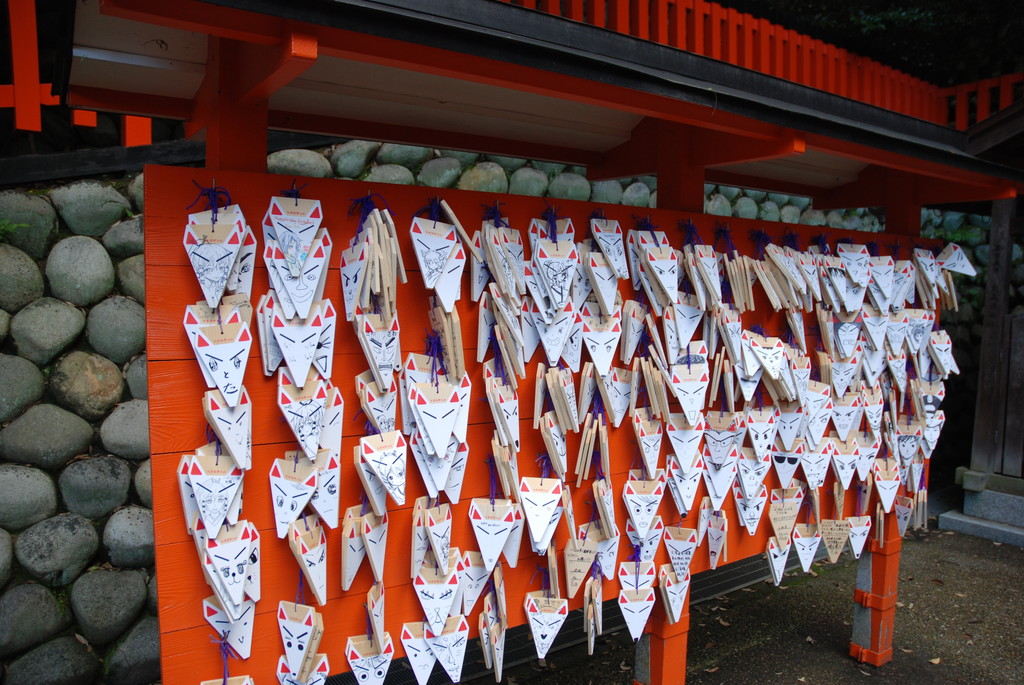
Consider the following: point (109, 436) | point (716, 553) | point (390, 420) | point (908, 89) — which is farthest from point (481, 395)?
point (908, 89)

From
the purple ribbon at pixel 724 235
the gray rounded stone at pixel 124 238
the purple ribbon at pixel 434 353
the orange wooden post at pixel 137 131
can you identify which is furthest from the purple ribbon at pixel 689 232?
the gray rounded stone at pixel 124 238

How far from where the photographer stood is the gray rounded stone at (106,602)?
3.73 metres

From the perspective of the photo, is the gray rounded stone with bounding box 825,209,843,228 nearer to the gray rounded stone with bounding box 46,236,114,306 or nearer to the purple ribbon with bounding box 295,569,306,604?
the gray rounded stone with bounding box 46,236,114,306

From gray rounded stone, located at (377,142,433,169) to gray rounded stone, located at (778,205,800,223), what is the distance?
13.0 feet

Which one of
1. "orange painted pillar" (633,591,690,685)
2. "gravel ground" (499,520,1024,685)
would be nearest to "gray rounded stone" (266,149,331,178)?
"orange painted pillar" (633,591,690,685)

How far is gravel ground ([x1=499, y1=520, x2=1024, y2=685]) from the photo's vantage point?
394 cm

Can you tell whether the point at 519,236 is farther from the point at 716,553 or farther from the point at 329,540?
the point at 716,553

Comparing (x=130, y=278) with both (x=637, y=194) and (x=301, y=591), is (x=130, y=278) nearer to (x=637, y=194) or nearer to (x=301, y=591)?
(x=301, y=591)

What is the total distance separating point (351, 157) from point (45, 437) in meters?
2.36

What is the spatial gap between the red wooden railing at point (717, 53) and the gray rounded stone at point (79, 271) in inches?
25.4

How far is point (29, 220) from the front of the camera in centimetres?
369

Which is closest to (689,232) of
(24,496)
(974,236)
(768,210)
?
(24,496)

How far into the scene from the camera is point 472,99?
8.61ft

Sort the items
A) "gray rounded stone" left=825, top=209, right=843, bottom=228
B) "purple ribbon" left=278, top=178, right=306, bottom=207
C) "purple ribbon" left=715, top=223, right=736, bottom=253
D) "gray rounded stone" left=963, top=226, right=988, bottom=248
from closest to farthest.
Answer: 1. "purple ribbon" left=278, top=178, right=306, bottom=207
2. "purple ribbon" left=715, top=223, right=736, bottom=253
3. "gray rounded stone" left=825, top=209, right=843, bottom=228
4. "gray rounded stone" left=963, top=226, right=988, bottom=248
